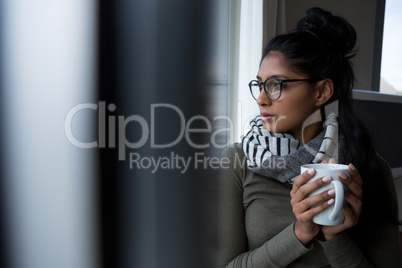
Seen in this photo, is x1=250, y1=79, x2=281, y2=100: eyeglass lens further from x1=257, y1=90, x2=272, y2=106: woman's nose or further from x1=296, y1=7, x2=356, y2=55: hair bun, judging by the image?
x1=296, y1=7, x2=356, y2=55: hair bun

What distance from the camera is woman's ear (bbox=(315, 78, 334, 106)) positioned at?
891mm

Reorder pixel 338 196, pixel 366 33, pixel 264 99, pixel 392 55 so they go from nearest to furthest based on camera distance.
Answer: pixel 338 196, pixel 264 99, pixel 366 33, pixel 392 55

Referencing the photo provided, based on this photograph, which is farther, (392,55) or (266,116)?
(392,55)

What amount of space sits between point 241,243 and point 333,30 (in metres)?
0.67

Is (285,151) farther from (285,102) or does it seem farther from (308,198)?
(308,198)

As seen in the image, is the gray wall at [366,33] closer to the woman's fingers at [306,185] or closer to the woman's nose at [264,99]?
the woman's nose at [264,99]

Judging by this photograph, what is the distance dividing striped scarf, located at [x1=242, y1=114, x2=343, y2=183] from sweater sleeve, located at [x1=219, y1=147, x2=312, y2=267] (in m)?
0.07

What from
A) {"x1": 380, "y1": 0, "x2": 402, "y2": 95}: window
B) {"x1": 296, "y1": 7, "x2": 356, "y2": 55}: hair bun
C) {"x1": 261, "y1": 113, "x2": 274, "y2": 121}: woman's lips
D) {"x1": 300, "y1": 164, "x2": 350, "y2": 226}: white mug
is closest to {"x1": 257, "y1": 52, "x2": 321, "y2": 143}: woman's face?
{"x1": 261, "y1": 113, "x2": 274, "y2": 121}: woman's lips

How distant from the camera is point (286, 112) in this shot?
856 millimetres

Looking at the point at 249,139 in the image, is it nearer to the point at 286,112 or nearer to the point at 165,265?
the point at 286,112

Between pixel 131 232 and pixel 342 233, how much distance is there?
633mm

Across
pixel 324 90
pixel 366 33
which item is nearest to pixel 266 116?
pixel 324 90

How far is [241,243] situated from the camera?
33.8 inches

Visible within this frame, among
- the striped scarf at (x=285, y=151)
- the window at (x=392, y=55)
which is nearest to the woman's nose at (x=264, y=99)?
the striped scarf at (x=285, y=151)
